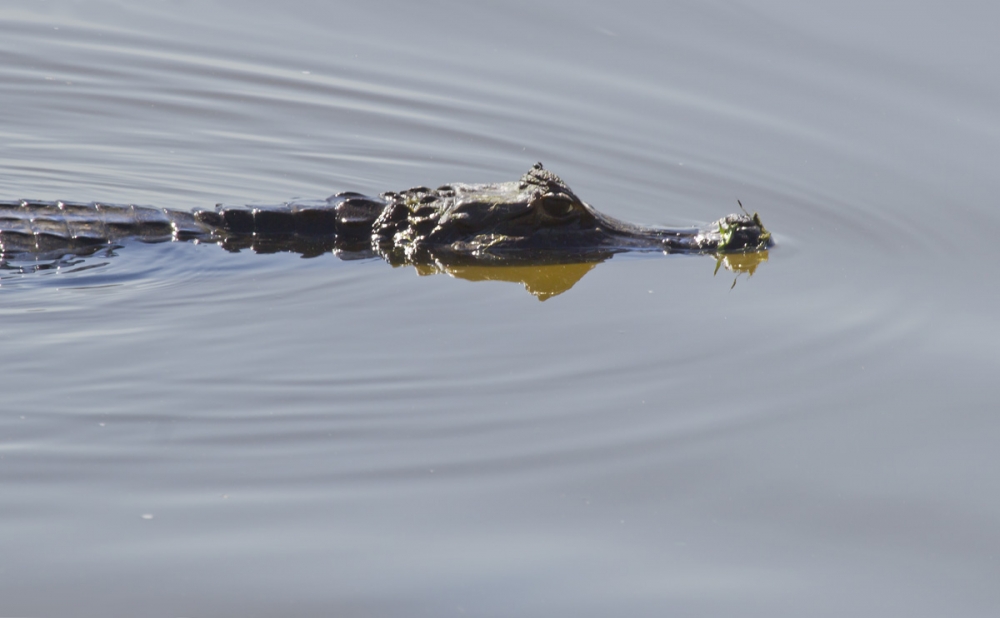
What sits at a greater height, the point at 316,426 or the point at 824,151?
the point at 824,151

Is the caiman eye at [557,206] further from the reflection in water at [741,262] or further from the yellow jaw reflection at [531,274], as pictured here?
the reflection in water at [741,262]

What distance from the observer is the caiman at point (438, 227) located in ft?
24.3

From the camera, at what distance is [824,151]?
9086 millimetres

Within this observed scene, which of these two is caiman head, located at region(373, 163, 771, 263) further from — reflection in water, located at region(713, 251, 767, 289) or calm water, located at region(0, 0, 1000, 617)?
calm water, located at region(0, 0, 1000, 617)

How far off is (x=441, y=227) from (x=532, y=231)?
54 cm

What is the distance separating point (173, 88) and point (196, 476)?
6.14m

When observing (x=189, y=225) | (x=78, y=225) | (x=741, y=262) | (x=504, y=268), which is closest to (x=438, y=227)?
(x=504, y=268)

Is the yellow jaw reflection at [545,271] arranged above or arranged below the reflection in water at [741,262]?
below

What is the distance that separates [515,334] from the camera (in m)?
6.11

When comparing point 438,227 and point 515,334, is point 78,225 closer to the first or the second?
point 438,227

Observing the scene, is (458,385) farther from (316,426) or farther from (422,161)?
(422,161)

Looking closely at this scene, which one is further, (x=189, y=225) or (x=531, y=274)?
(x=189, y=225)

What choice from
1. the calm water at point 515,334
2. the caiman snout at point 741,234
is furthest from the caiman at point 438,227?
the calm water at point 515,334

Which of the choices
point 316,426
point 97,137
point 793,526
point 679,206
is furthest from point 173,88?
point 793,526
